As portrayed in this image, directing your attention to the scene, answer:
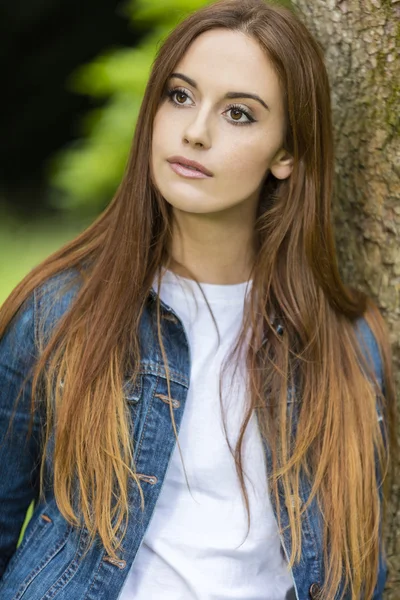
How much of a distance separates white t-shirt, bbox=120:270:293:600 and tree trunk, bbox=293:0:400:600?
0.48 metres

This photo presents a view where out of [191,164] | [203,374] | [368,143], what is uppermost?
[368,143]

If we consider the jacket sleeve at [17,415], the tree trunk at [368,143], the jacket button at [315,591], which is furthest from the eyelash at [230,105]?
the jacket button at [315,591]

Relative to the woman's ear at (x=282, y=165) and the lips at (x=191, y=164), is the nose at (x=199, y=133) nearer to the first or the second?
the lips at (x=191, y=164)

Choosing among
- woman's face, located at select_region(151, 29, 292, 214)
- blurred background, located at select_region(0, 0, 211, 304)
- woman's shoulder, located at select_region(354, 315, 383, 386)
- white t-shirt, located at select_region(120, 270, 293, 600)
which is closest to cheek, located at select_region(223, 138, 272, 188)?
woman's face, located at select_region(151, 29, 292, 214)

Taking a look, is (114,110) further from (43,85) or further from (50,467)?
(43,85)

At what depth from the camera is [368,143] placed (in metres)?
2.21

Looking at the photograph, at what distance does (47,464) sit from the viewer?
6.56 feet

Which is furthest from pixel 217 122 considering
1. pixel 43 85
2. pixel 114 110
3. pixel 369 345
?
pixel 43 85

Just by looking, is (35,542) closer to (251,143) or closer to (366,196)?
(251,143)

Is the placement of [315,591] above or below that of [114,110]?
below

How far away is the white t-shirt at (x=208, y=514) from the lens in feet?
6.31

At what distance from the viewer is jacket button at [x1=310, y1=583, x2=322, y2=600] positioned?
6.61ft

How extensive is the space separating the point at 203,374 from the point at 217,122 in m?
0.61

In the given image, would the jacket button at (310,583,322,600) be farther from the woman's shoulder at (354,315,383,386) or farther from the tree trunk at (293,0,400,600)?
the woman's shoulder at (354,315,383,386)
